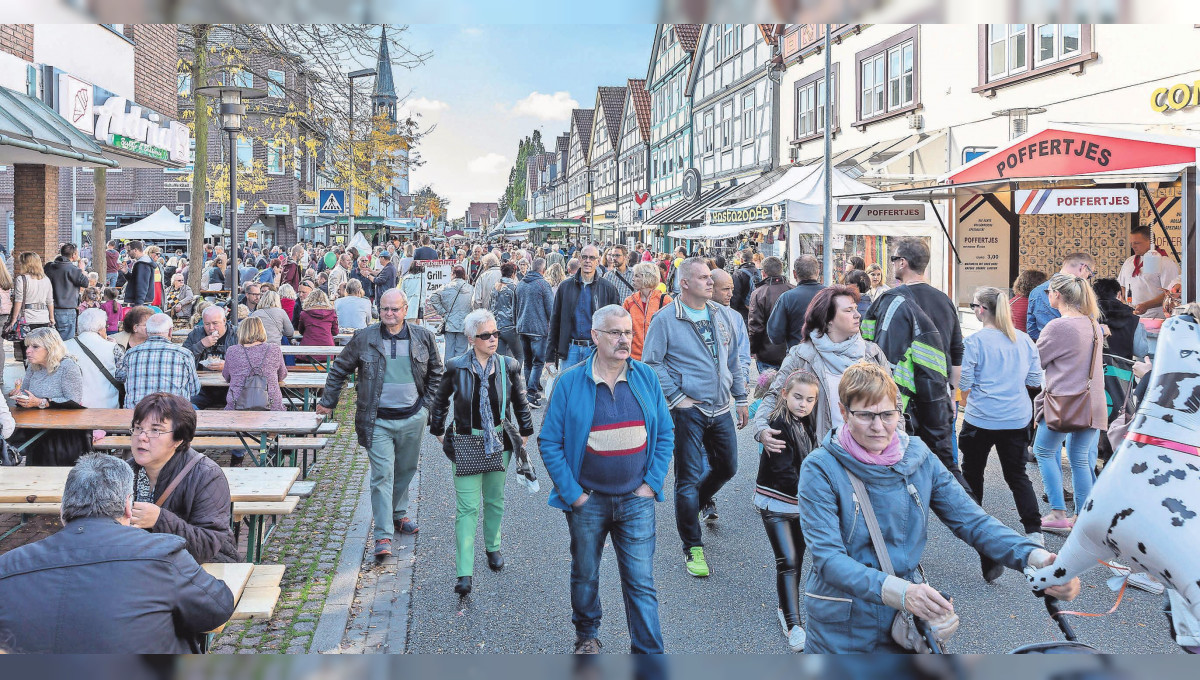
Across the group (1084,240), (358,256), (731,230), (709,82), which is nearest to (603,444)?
(1084,240)

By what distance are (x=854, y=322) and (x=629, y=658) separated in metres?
4.19

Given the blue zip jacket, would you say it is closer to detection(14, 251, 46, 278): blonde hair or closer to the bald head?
the bald head

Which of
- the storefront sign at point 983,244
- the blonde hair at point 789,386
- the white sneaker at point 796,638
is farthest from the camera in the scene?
the storefront sign at point 983,244

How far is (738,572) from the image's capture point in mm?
6398

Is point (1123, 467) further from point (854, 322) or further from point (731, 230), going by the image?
point (731, 230)

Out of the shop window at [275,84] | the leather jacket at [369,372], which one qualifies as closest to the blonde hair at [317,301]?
the shop window at [275,84]

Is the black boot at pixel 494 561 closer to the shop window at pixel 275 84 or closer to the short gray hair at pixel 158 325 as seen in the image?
the short gray hair at pixel 158 325

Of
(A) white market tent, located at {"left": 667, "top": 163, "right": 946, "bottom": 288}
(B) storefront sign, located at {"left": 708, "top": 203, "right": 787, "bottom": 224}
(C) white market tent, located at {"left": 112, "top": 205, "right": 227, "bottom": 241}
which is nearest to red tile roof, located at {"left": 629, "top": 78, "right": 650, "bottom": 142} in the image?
(C) white market tent, located at {"left": 112, "top": 205, "right": 227, "bottom": 241}

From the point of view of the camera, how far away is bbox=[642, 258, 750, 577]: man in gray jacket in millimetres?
6430

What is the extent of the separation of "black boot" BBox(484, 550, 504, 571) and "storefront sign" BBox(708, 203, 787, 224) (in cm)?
1066

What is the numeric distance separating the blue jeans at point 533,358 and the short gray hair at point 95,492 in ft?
30.9

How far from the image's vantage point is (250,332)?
28.0ft

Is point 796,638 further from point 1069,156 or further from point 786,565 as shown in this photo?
point 1069,156

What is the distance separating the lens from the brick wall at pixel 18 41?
531 inches
